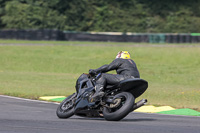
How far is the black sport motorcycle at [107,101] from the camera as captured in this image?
25.6 feet

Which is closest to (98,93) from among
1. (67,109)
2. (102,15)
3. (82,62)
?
(67,109)

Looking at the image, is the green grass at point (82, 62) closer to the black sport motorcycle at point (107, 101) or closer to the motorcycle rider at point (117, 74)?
the black sport motorcycle at point (107, 101)

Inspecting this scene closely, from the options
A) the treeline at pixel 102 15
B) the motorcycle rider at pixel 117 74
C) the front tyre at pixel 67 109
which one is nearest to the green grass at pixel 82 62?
the front tyre at pixel 67 109

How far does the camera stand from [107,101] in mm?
8000

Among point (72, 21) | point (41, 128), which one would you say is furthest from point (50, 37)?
point (41, 128)

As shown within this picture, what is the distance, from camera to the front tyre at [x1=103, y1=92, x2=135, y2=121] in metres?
7.65

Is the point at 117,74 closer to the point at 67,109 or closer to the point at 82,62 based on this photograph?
the point at 67,109

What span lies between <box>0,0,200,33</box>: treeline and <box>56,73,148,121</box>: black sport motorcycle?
41.7m

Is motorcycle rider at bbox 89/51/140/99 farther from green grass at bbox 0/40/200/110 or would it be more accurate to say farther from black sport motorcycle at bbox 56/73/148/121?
green grass at bbox 0/40/200/110

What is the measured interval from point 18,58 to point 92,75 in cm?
2334

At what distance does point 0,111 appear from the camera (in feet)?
31.3

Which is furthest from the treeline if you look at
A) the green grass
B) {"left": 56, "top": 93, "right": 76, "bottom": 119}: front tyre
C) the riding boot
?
the riding boot

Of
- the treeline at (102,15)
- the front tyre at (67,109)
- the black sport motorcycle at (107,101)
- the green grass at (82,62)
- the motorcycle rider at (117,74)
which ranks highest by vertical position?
the motorcycle rider at (117,74)

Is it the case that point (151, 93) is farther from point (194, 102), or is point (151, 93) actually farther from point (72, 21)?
point (72, 21)
